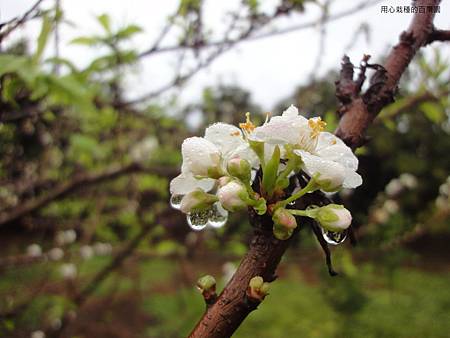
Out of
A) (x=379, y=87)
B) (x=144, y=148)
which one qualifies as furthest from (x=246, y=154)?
(x=144, y=148)

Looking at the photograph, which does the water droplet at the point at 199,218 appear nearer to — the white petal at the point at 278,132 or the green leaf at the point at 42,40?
the white petal at the point at 278,132

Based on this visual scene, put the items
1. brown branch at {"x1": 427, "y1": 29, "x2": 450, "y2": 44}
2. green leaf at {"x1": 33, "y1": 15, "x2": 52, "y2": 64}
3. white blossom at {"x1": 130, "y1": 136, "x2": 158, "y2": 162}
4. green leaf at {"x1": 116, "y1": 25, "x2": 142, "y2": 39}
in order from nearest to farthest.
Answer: brown branch at {"x1": 427, "y1": 29, "x2": 450, "y2": 44}
green leaf at {"x1": 33, "y1": 15, "x2": 52, "y2": 64}
green leaf at {"x1": 116, "y1": 25, "x2": 142, "y2": 39}
white blossom at {"x1": 130, "y1": 136, "x2": 158, "y2": 162}

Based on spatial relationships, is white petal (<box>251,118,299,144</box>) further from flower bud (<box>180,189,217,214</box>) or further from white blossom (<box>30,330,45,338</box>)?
white blossom (<box>30,330,45,338</box>)

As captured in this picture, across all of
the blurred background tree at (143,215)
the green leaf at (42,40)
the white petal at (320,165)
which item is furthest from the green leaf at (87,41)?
the white petal at (320,165)

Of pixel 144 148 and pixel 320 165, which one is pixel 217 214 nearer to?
pixel 320 165

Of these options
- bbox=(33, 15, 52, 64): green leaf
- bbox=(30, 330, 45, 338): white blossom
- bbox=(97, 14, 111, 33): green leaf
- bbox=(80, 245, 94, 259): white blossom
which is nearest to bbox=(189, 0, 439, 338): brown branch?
bbox=(33, 15, 52, 64): green leaf

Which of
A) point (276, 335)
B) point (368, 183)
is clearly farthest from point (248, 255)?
point (368, 183)

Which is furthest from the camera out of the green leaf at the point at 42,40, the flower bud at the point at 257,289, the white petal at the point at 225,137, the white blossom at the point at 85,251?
the white blossom at the point at 85,251
